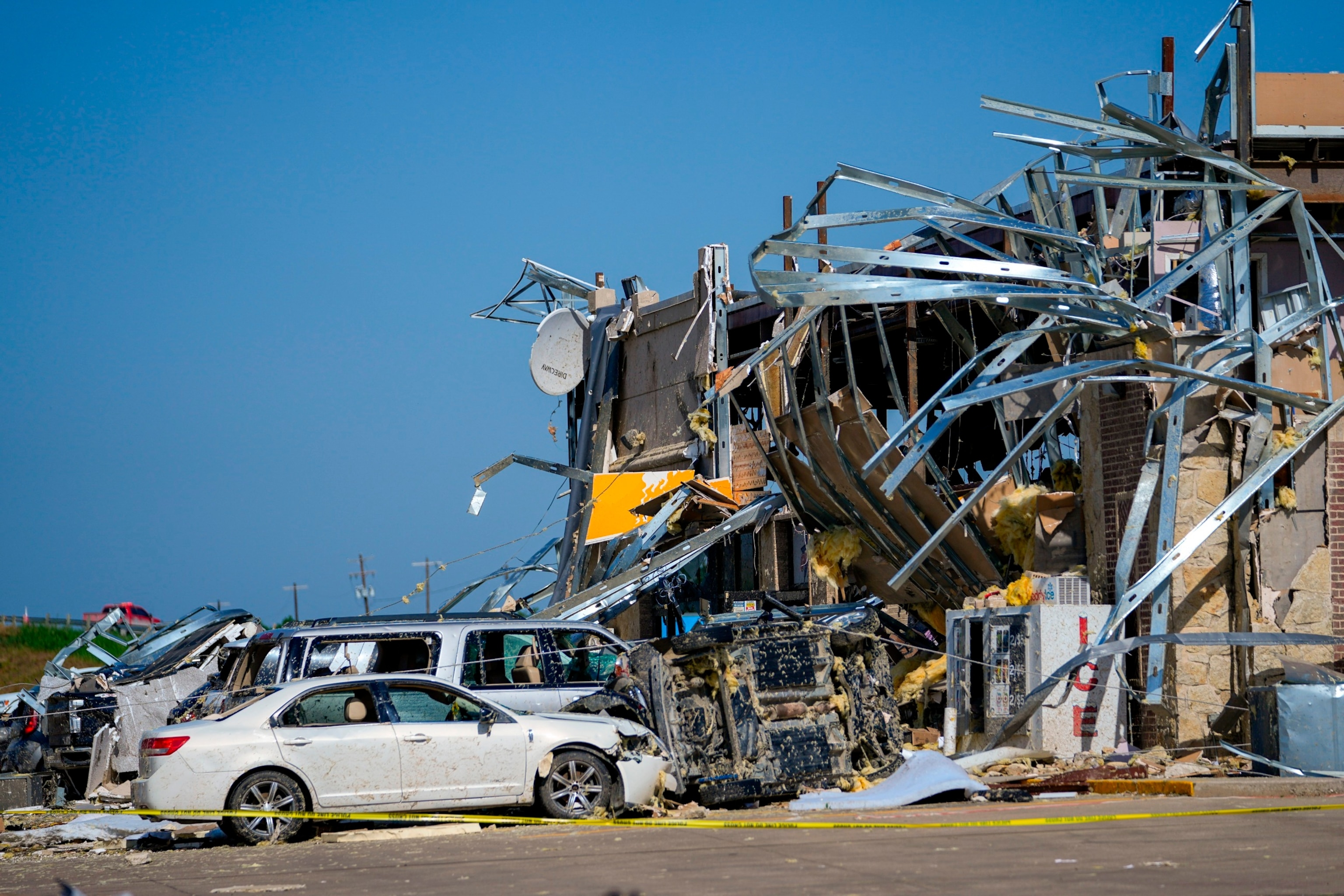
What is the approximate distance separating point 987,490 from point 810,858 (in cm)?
753

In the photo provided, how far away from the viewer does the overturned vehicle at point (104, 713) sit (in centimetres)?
1616

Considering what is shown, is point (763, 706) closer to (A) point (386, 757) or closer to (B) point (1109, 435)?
(A) point (386, 757)

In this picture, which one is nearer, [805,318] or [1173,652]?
[1173,652]

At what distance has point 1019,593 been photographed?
1448 cm

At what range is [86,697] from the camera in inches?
646

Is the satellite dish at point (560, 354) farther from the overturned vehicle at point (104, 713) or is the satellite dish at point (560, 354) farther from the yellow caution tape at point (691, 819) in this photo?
the yellow caution tape at point (691, 819)

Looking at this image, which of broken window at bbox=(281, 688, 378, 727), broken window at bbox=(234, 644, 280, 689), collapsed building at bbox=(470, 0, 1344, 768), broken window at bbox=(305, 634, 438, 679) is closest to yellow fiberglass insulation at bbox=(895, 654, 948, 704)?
collapsed building at bbox=(470, 0, 1344, 768)

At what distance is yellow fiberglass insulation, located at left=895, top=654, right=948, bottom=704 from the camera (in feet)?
52.4

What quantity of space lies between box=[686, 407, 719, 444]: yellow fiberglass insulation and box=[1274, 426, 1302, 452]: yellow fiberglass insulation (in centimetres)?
1097

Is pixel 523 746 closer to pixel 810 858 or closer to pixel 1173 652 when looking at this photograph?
pixel 810 858

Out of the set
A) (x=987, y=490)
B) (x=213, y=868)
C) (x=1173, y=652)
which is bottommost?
(x=213, y=868)

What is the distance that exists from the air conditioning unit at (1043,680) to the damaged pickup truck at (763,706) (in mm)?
1486

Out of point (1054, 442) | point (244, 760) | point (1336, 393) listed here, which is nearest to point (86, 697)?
point (244, 760)

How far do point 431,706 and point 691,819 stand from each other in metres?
2.40
